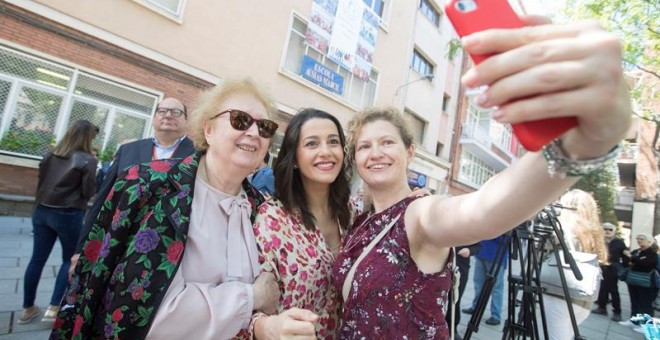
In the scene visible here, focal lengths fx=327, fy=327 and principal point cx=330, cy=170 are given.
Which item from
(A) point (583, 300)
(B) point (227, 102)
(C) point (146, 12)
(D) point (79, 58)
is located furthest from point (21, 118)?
(A) point (583, 300)

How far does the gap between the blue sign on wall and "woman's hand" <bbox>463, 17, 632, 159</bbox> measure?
9786 millimetres

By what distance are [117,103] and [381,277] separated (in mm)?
7830

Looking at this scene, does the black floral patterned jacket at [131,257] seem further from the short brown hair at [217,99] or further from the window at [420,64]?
the window at [420,64]

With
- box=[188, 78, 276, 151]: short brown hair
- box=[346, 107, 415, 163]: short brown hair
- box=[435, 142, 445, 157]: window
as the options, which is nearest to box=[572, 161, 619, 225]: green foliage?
box=[435, 142, 445, 157]: window

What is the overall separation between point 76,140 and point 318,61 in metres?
8.10

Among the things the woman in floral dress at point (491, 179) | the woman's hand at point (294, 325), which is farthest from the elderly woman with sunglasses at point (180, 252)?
the woman in floral dress at point (491, 179)

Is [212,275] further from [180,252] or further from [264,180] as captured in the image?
[264,180]

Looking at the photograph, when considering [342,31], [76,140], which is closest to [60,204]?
[76,140]

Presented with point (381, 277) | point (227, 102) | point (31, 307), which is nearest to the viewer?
point (381, 277)

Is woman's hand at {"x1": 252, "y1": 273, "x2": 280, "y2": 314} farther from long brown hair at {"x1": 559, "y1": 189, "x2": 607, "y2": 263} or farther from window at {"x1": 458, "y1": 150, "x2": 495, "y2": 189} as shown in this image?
window at {"x1": 458, "y1": 150, "x2": 495, "y2": 189}

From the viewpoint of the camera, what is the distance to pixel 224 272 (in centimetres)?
145

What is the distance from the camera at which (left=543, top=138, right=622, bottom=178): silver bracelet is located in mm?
581

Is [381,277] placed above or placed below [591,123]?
below

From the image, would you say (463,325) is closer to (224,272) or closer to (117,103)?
(224,272)
